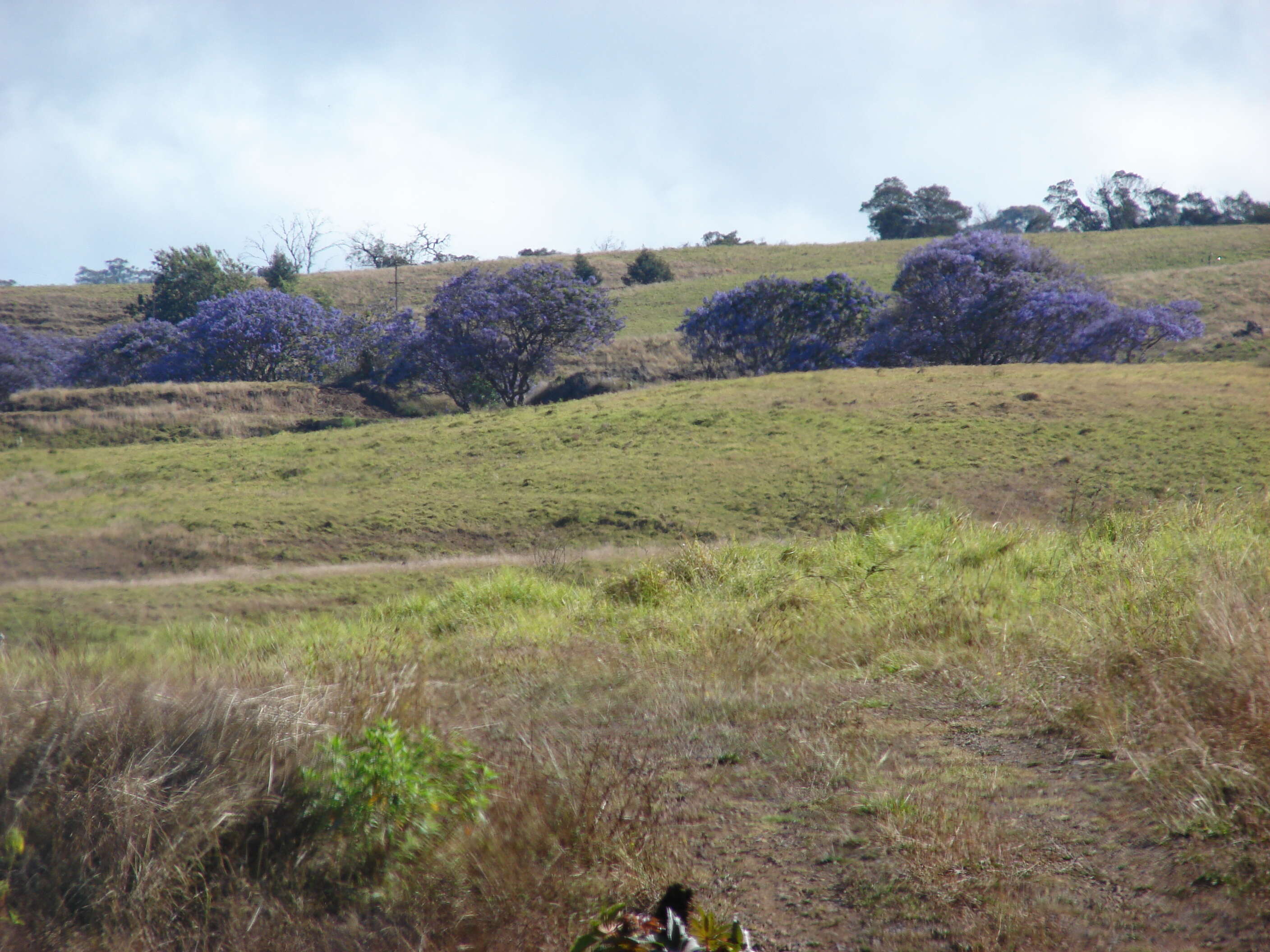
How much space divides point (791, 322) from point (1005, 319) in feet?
23.4

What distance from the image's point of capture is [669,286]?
58.5 meters

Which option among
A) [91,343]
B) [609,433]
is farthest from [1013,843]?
[91,343]

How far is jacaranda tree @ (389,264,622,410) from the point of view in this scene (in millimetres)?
32031

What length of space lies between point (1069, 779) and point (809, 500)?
12651 mm

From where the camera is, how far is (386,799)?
320 cm

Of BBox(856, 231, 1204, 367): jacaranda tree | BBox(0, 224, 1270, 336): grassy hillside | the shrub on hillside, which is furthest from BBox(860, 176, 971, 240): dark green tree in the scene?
BBox(856, 231, 1204, 367): jacaranda tree

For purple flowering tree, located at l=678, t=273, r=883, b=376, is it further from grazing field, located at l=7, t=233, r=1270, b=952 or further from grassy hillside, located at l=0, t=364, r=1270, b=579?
grazing field, located at l=7, t=233, r=1270, b=952

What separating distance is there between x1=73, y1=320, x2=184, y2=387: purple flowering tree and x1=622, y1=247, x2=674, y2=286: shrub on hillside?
3144cm

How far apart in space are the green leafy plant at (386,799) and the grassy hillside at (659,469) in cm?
1076

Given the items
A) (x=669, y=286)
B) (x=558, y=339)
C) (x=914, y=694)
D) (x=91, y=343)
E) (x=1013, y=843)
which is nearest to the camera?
(x=1013, y=843)

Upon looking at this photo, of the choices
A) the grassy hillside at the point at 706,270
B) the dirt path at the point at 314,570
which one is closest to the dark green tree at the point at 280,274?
the grassy hillside at the point at 706,270

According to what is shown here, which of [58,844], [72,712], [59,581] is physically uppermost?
[72,712]

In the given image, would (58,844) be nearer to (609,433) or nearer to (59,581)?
(59,581)

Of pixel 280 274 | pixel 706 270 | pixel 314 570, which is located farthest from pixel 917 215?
pixel 314 570
